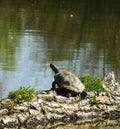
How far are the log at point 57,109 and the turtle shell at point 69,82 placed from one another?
0.23 meters

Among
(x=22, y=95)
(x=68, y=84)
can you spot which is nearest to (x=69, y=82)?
(x=68, y=84)

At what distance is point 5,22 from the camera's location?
29797mm

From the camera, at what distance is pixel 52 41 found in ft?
81.4

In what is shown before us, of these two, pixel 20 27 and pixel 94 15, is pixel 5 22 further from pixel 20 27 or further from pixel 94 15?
pixel 94 15

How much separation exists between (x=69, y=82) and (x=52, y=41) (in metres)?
10.6

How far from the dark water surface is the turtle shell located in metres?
1.39

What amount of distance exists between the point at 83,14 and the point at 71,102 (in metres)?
22.4

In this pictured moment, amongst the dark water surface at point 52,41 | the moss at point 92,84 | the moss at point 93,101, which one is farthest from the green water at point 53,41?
the moss at point 92,84

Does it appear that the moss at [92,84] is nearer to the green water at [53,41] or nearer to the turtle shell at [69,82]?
the turtle shell at [69,82]

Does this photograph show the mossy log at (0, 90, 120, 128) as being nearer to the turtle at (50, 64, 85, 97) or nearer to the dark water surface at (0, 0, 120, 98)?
the turtle at (50, 64, 85, 97)

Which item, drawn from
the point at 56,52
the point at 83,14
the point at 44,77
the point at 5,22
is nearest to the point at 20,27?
the point at 5,22

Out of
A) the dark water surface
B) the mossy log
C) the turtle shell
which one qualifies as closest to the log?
the mossy log

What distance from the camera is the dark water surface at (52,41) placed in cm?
1817

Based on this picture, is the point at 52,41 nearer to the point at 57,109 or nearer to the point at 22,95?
the point at 57,109
